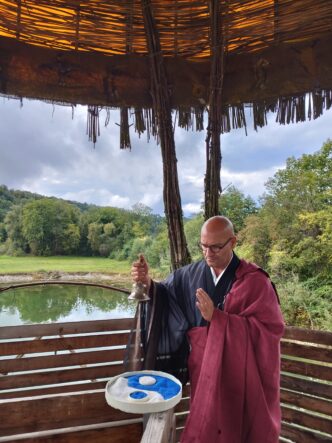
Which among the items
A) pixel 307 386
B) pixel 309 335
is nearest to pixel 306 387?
pixel 307 386

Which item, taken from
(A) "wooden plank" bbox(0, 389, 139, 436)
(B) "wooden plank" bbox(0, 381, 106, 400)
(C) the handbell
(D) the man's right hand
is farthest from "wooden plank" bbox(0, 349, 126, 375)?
(C) the handbell

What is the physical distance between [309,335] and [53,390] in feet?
5.79

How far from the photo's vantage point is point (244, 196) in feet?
39.1

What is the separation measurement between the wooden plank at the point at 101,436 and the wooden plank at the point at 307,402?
1.23m

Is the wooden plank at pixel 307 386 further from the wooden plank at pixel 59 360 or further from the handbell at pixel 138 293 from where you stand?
the handbell at pixel 138 293

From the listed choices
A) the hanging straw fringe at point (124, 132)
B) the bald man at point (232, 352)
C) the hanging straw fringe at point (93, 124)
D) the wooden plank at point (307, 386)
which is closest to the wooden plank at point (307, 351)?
the wooden plank at point (307, 386)

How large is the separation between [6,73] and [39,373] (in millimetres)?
1984

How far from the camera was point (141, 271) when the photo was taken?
6.09ft

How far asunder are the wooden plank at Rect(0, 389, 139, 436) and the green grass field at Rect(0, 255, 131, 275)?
739 mm

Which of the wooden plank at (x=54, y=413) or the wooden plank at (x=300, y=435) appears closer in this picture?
the wooden plank at (x=54, y=413)

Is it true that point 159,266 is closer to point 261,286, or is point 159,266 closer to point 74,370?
point 74,370

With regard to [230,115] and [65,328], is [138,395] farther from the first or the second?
[230,115]

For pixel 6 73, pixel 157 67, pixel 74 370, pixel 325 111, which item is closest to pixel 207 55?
pixel 157 67

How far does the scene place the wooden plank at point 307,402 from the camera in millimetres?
2273
